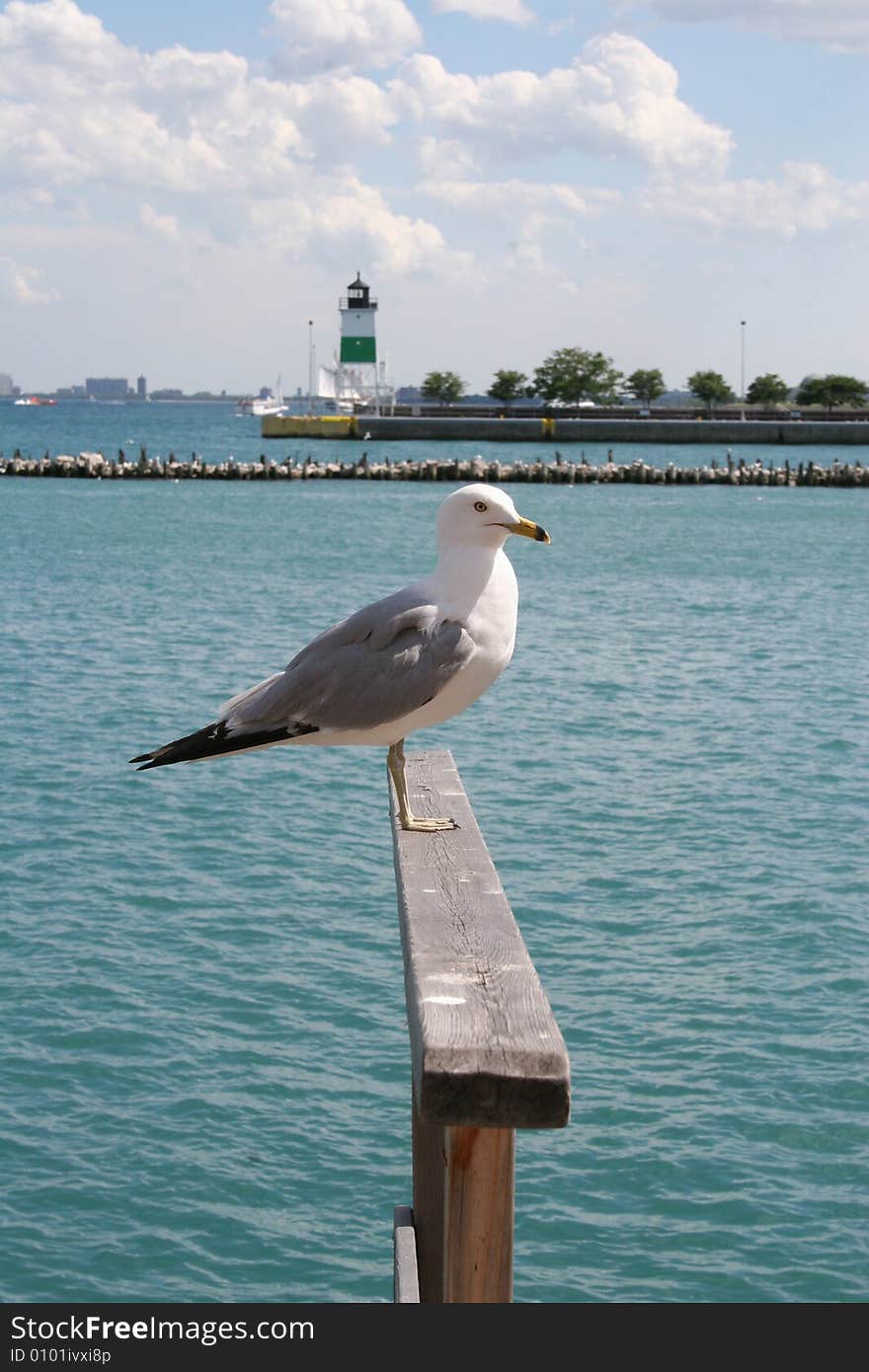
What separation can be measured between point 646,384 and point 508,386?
9921 millimetres

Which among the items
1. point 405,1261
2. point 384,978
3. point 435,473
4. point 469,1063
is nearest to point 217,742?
point 405,1261

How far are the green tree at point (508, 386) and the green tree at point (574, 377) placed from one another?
242 cm

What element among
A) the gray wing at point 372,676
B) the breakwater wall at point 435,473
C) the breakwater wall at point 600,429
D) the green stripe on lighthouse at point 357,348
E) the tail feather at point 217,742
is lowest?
the tail feather at point 217,742

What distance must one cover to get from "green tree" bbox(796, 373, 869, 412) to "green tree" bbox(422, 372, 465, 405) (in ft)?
80.9

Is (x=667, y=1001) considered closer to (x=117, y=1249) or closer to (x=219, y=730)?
(x=117, y=1249)

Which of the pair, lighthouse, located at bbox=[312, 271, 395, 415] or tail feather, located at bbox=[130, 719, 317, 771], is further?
lighthouse, located at bbox=[312, 271, 395, 415]

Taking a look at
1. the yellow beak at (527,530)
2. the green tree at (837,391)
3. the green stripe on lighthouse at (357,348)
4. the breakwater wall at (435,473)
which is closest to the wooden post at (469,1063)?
the yellow beak at (527,530)

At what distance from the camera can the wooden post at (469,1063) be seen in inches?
85.3

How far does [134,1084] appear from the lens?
912 cm

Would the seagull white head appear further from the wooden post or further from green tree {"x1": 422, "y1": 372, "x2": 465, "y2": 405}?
green tree {"x1": 422, "y1": 372, "x2": 465, "y2": 405}

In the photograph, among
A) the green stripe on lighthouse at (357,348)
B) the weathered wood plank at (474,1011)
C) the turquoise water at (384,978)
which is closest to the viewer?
the weathered wood plank at (474,1011)

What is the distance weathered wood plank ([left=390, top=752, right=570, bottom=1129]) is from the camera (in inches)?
85.1

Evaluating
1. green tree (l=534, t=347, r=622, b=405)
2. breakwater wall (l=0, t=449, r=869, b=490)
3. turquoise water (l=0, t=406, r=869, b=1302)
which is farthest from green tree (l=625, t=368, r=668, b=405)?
turquoise water (l=0, t=406, r=869, b=1302)

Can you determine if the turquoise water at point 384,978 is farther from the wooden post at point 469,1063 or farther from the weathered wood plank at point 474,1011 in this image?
the weathered wood plank at point 474,1011
